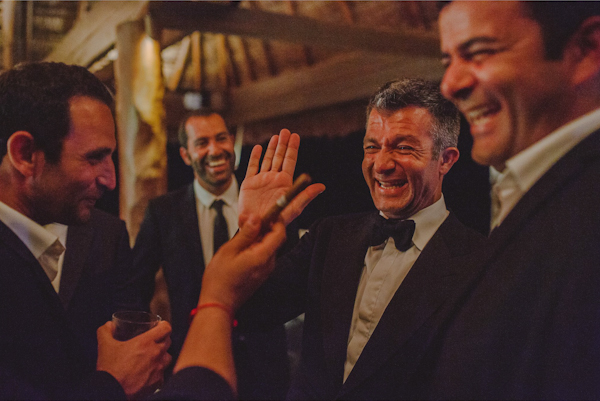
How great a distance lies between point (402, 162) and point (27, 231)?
1143 millimetres

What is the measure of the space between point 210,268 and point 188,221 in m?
1.61

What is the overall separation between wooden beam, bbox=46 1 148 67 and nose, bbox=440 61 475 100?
10.7 ft

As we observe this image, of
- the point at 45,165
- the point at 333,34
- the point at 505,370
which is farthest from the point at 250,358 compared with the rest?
the point at 333,34

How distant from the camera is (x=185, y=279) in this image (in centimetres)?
244

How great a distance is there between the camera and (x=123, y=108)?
138 inches

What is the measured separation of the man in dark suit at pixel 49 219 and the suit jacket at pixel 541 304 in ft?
2.71

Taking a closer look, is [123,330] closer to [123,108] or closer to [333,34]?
[123,108]

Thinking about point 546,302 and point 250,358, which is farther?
point 250,358

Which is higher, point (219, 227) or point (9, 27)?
point (9, 27)

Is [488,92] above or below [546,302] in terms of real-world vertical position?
above

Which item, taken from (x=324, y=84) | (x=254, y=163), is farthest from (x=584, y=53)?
(x=324, y=84)

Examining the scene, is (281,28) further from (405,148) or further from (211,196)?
→ (405,148)

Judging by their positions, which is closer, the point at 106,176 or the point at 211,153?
the point at 106,176

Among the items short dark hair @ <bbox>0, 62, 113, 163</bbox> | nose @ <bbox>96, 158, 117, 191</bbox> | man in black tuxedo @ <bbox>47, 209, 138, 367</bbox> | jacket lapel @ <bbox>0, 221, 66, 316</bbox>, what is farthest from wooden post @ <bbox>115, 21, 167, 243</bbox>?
jacket lapel @ <bbox>0, 221, 66, 316</bbox>
